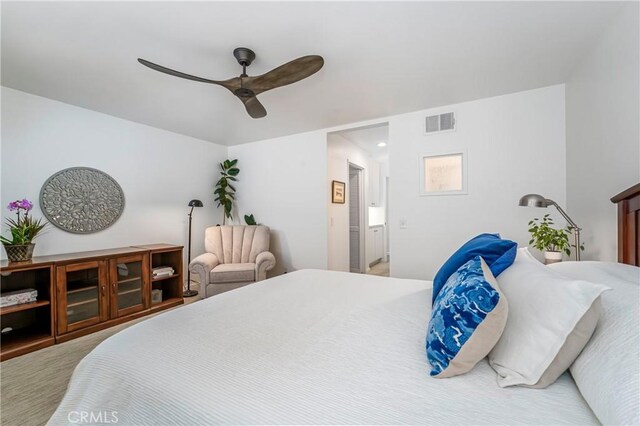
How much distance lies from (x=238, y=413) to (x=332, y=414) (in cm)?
25

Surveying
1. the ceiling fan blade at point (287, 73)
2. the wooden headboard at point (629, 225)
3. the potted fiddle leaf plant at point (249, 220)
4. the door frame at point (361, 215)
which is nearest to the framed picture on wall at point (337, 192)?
the door frame at point (361, 215)

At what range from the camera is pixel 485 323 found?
0.79m

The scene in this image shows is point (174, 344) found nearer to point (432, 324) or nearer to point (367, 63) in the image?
point (432, 324)

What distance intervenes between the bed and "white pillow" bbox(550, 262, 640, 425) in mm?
17

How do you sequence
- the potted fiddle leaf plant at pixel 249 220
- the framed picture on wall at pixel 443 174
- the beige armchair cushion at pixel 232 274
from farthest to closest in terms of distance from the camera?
1. the potted fiddle leaf plant at pixel 249 220
2. the beige armchair cushion at pixel 232 274
3. the framed picture on wall at pixel 443 174

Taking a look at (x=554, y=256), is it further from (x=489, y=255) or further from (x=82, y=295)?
(x=82, y=295)

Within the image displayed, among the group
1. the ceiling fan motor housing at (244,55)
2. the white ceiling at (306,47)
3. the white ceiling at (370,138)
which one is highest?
the white ceiling at (370,138)

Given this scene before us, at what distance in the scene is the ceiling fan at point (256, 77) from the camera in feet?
5.66

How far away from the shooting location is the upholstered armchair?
3.35 meters

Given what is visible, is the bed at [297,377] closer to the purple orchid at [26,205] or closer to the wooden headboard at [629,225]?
the wooden headboard at [629,225]

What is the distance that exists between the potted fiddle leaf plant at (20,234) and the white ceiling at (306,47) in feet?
3.78

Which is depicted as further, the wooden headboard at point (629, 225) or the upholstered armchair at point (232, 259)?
the upholstered armchair at point (232, 259)

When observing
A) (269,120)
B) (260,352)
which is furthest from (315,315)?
(269,120)

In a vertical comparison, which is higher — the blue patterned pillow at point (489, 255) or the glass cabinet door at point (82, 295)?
the blue patterned pillow at point (489, 255)
